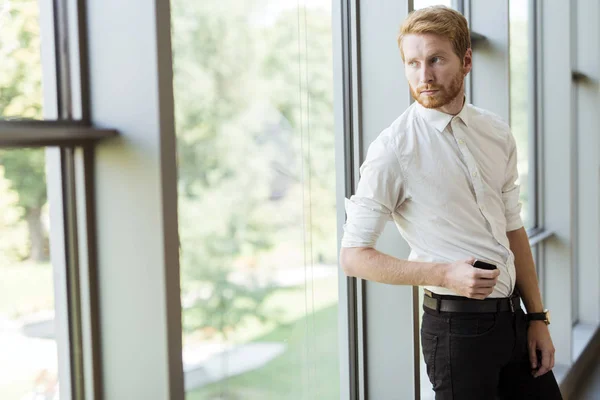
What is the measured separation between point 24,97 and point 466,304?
121cm

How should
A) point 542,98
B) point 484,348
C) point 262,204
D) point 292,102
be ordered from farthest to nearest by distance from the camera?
point 542,98, point 292,102, point 262,204, point 484,348

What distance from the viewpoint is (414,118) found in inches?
76.1

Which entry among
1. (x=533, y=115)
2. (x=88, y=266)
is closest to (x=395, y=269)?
(x=88, y=266)

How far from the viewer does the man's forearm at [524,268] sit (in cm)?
211

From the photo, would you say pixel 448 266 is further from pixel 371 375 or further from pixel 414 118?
pixel 371 375

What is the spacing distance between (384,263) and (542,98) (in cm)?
313

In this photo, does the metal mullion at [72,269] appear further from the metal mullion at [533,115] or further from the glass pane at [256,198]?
the metal mullion at [533,115]

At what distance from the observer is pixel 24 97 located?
4.61 ft

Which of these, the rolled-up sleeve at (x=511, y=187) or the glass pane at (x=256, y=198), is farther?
the rolled-up sleeve at (x=511, y=187)

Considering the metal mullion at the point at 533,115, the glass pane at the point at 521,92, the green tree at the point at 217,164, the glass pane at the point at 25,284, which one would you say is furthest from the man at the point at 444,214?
the metal mullion at the point at 533,115

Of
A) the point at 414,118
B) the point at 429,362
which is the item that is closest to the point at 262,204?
the point at 414,118

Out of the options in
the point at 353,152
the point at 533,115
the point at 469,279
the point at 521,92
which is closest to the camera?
the point at 469,279

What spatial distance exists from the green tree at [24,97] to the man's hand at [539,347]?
4.47ft

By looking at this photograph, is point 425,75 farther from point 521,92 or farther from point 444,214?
point 521,92
